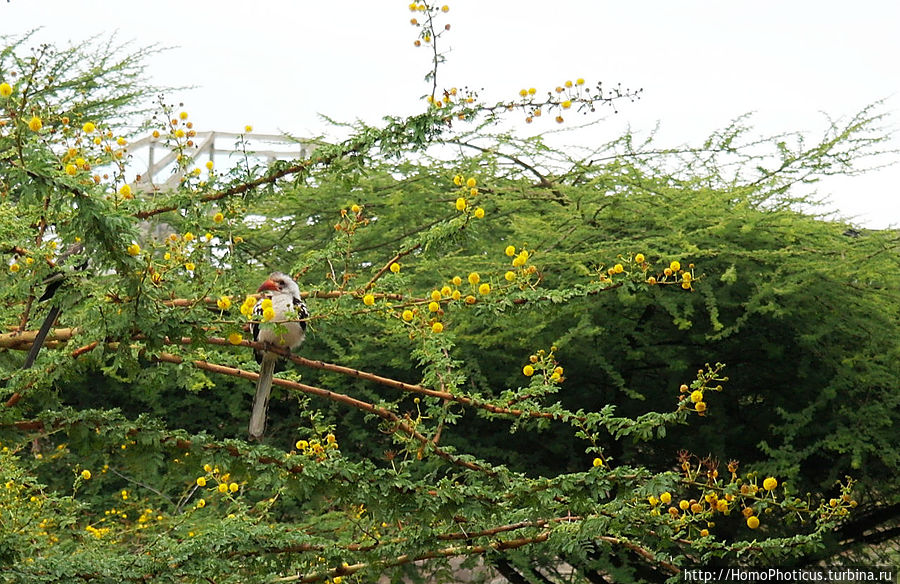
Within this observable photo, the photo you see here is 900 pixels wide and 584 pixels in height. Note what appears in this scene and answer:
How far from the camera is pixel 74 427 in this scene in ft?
11.5

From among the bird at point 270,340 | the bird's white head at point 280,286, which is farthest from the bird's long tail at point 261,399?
the bird's white head at point 280,286

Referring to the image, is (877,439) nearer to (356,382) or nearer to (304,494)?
(356,382)

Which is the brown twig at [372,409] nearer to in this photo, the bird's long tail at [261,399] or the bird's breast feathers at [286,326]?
the bird's long tail at [261,399]

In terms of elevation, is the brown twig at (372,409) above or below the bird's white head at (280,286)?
below

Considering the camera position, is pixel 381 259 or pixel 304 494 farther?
pixel 381 259

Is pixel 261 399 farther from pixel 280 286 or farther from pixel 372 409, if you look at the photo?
pixel 280 286

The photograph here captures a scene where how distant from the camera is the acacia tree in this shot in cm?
324

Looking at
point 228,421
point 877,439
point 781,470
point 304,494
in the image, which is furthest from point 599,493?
point 228,421

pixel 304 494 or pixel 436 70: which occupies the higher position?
pixel 436 70

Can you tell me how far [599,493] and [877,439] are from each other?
11.2ft

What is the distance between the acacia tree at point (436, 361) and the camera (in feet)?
10.6

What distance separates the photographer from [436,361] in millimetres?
3662

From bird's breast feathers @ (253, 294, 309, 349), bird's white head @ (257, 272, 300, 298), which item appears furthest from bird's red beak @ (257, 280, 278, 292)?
bird's breast feathers @ (253, 294, 309, 349)

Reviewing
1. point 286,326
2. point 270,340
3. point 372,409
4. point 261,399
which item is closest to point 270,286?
point 286,326
